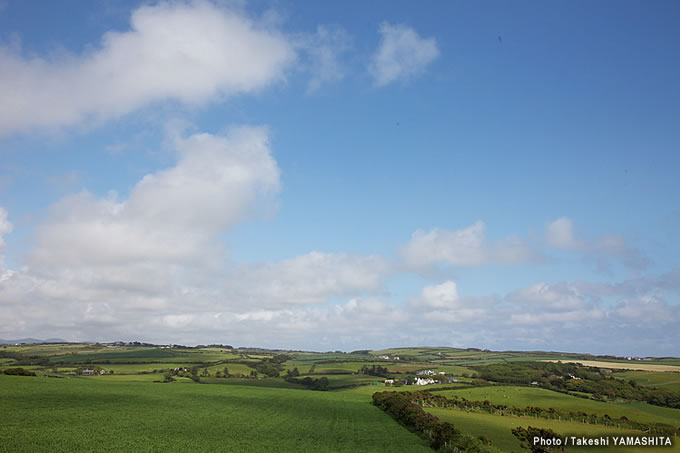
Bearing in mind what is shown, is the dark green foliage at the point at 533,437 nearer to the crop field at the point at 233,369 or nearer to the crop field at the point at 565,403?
the crop field at the point at 565,403

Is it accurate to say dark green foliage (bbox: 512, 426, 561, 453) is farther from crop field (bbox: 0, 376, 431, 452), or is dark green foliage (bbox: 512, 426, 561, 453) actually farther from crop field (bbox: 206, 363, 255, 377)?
crop field (bbox: 206, 363, 255, 377)

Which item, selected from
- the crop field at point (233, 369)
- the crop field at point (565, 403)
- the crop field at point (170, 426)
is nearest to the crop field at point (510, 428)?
the crop field at point (170, 426)

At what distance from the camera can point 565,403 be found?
109688 mm

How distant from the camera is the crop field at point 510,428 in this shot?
61000 mm

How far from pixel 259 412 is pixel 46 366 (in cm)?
12846

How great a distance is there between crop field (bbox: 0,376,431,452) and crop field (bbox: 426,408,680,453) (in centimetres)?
1313

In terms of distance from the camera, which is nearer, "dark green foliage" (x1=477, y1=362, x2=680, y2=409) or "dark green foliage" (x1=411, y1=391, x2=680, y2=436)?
"dark green foliage" (x1=411, y1=391, x2=680, y2=436)

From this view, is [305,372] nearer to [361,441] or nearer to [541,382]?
[541,382]

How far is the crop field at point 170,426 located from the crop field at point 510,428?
1313 centimetres

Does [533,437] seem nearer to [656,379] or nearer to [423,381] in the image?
[423,381]

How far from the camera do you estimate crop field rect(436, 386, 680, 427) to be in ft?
320

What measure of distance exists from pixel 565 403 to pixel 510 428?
46.3m

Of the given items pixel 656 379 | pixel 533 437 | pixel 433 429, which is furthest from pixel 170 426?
pixel 656 379

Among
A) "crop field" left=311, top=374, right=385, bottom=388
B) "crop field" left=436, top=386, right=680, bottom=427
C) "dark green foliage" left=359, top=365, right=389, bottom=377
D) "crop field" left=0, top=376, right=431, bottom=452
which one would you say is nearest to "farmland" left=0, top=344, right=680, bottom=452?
"crop field" left=0, top=376, right=431, bottom=452
